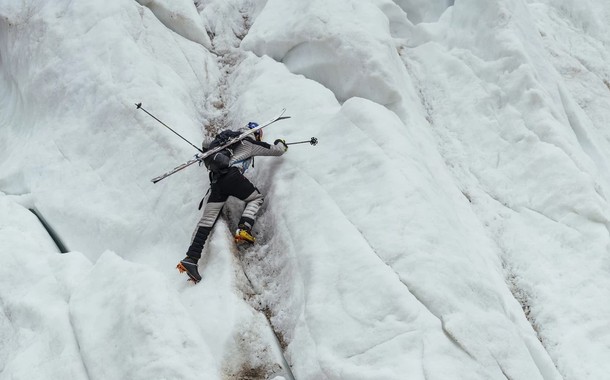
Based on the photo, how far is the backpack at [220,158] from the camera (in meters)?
10.4

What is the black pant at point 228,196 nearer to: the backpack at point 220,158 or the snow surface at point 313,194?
the backpack at point 220,158

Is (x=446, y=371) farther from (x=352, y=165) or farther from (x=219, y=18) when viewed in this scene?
(x=219, y=18)

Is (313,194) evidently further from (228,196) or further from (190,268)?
(190,268)

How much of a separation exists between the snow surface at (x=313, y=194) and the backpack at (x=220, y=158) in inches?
35.2

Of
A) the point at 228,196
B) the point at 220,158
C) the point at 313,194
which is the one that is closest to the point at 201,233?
the point at 228,196

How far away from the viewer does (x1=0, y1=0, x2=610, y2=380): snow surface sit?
8688 mm

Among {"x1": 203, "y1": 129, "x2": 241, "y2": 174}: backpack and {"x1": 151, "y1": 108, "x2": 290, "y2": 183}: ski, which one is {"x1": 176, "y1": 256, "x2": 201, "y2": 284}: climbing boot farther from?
{"x1": 203, "y1": 129, "x2": 241, "y2": 174}: backpack

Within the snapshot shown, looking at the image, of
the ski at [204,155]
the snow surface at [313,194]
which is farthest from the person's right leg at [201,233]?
the ski at [204,155]

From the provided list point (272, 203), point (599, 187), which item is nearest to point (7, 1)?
point (272, 203)

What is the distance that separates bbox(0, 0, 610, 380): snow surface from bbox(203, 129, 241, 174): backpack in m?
0.89

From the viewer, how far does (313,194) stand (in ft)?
34.6

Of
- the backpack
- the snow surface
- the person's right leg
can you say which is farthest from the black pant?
the snow surface

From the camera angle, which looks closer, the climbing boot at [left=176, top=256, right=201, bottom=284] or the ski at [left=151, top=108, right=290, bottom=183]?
the climbing boot at [left=176, top=256, right=201, bottom=284]

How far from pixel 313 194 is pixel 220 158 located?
70.1 inches
